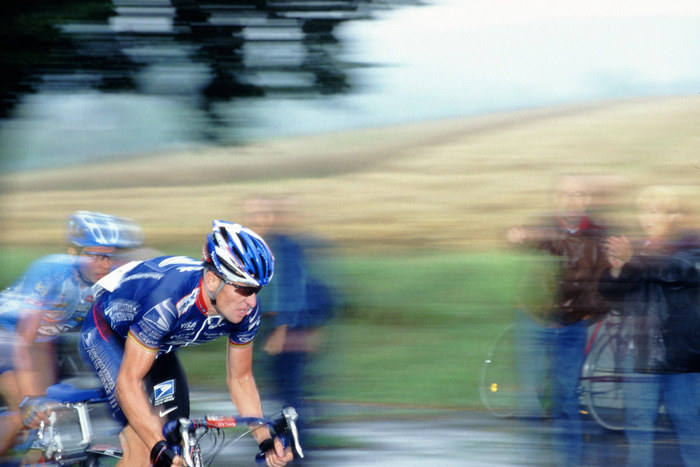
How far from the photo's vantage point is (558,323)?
4.39 m

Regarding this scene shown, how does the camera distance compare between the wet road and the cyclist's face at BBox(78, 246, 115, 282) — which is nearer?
the cyclist's face at BBox(78, 246, 115, 282)

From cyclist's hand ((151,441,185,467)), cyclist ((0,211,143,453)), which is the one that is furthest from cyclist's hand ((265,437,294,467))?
cyclist ((0,211,143,453))

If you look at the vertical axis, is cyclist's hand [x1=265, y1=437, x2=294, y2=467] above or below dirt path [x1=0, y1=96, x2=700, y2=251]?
below

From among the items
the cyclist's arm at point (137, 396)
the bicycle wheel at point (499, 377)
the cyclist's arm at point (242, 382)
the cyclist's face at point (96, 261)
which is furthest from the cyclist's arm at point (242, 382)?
the bicycle wheel at point (499, 377)

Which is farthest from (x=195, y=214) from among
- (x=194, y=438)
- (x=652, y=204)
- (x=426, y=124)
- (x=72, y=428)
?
(x=194, y=438)

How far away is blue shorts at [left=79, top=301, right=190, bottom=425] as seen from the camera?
130 inches

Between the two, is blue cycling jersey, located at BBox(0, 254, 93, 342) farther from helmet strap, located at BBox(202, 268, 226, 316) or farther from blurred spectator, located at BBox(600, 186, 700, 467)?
blurred spectator, located at BBox(600, 186, 700, 467)

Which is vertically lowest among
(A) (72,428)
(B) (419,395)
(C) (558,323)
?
(B) (419,395)

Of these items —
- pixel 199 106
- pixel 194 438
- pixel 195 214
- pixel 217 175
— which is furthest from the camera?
pixel 195 214

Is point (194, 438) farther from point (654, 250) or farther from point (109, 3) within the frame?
point (109, 3)

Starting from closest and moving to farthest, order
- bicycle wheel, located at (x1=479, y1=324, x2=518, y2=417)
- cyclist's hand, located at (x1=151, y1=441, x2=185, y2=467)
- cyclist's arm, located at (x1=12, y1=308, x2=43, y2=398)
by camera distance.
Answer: cyclist's hand, located at (x1=151, y1=441, x2=185, y2=467)
cyclist's arm, located at (x1=12, y1=308, x2=43, y2=398)
bicycle wheel, located at (x1=479, y1=324, x2=518, y2=417)

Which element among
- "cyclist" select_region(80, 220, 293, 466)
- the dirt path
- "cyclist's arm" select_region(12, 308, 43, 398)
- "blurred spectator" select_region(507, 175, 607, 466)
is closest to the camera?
"cyclist" select_region(80, 220, 293, 466)

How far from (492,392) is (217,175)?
417 centimetres

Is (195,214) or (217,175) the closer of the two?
(217,175)
